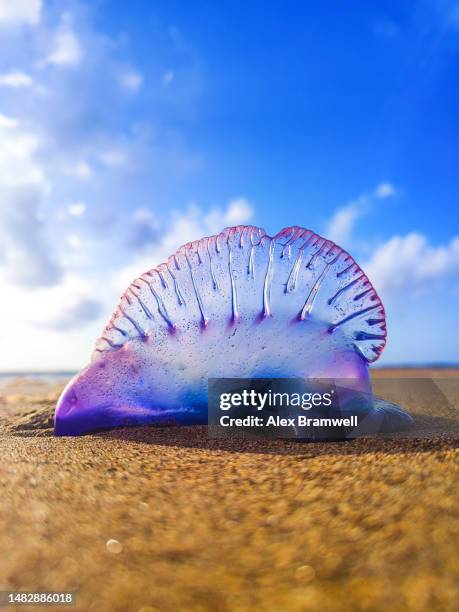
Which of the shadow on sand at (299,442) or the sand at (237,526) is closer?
the sand at (237,526)

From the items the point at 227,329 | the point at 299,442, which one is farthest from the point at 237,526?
the point at 227,329

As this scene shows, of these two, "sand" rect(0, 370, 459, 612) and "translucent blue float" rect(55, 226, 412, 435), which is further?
"translucent blue float" rect(55, 226, 412, 435)

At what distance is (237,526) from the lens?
1.67m

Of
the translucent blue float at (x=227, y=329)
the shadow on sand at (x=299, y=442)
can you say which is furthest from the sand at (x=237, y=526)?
the translucent blue float at (x=227, y=329)

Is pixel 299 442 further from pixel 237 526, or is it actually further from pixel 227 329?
pixel 237 526

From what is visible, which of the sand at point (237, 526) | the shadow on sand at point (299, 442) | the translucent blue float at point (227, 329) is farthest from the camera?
the translucent blue float at point (227, 329)

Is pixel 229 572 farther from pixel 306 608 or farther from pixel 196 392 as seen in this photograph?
pixel 196 392

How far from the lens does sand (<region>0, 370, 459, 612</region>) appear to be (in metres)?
1.29

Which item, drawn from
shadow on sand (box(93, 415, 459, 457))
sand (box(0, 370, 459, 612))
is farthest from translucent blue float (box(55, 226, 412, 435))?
sand (box(0, 370, 459, 612))

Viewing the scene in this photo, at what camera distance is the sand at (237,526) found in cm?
129

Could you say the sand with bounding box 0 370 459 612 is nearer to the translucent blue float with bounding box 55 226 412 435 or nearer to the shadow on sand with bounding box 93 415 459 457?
the shadow on sand with bounding box 93 415 459 457

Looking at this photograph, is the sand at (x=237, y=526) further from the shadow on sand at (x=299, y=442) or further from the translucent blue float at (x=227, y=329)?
the translucent blue float at (x=227, y=329)

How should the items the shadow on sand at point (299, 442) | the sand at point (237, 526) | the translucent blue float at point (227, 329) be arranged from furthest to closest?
the translucent blue float at point (227, 329) < the shadow on sand at point (299, 442) < the sand at point (237, 526)

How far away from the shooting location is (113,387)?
3178 mm
